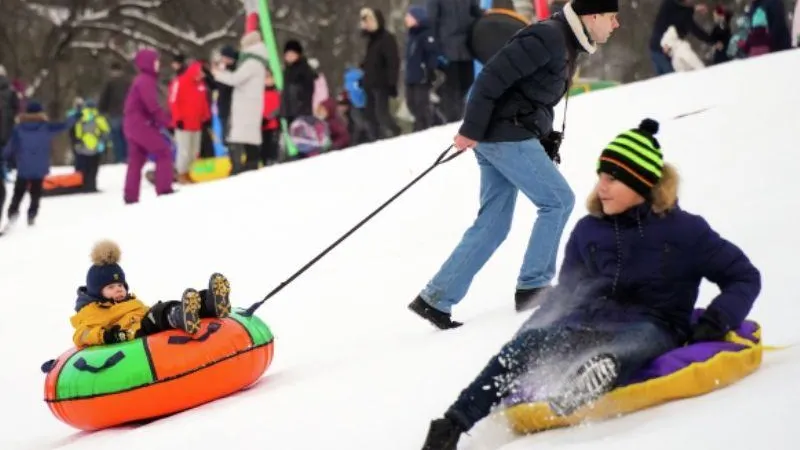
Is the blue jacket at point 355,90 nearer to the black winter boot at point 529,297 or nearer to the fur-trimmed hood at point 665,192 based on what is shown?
the black winter boot at point 529,297

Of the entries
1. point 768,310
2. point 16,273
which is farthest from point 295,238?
point 768,310

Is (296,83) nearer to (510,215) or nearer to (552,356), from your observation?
(510,215)

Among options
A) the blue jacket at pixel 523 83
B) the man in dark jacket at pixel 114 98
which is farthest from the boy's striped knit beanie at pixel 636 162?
the man in dark jacket at pixel 114 98

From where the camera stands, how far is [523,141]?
595cm

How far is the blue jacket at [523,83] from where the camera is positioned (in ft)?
19.0

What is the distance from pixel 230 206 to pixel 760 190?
5.03 m

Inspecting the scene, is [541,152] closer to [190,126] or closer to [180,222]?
[180,222]

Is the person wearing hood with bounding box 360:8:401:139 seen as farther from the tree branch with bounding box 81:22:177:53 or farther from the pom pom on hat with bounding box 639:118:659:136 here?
the tree branch with bounding box 81:22:177:53

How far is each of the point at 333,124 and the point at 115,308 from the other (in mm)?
9727

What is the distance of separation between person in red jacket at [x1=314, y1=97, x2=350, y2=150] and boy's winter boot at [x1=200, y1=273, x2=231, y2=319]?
31.3 feet

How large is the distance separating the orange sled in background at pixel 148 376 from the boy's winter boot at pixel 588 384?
226cm

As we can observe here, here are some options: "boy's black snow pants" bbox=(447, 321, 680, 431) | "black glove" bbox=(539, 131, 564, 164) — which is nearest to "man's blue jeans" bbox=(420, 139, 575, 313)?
"black glove" bbox=(539, 131, 564, 164)

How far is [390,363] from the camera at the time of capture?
219 inches

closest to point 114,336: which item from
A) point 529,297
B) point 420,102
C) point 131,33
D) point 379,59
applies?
point 529,297
